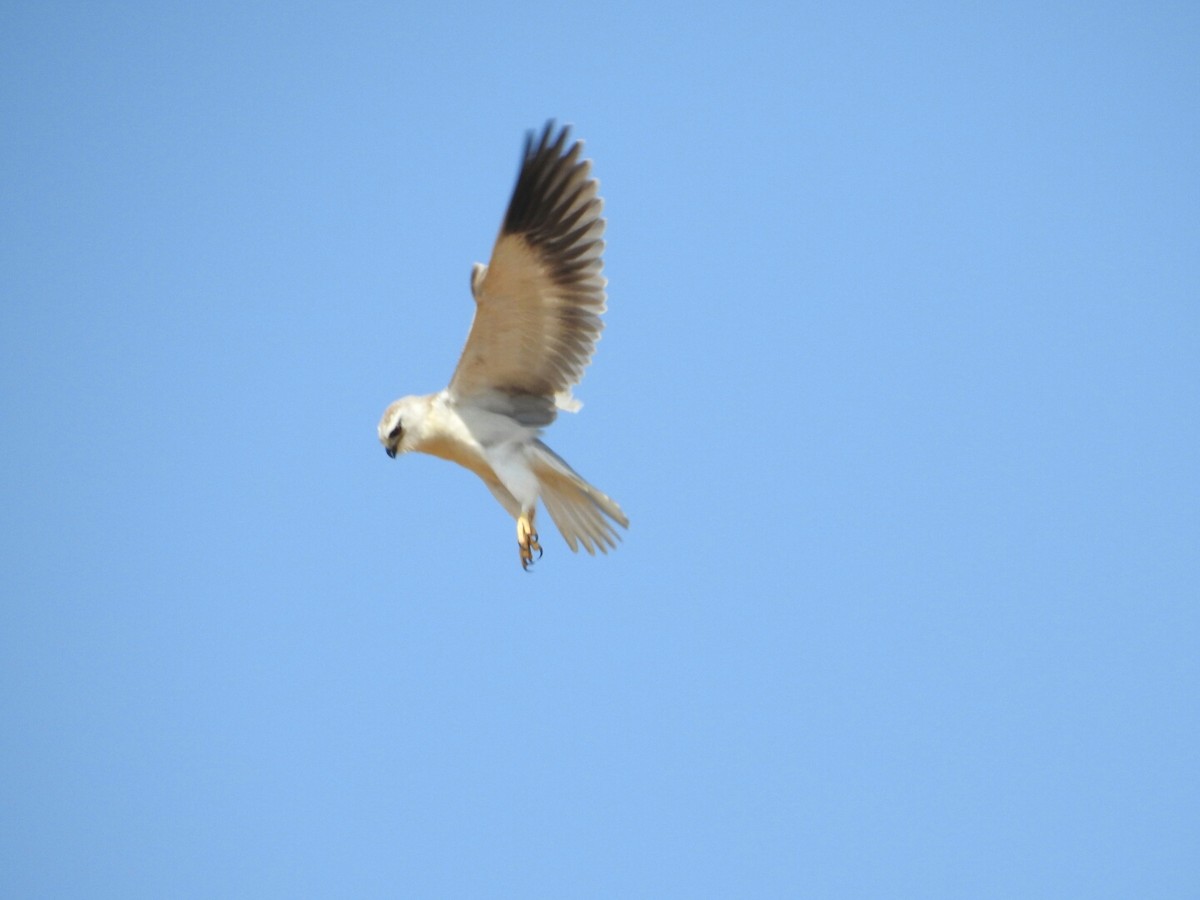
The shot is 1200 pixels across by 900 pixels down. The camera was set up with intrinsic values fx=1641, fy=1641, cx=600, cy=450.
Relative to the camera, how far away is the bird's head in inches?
418

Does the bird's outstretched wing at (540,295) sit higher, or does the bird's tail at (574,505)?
the bird's outstretched wing at (540,295)

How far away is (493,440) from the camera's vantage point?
34.6 ft

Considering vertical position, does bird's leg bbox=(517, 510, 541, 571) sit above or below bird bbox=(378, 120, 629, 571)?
below

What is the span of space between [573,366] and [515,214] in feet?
3.81

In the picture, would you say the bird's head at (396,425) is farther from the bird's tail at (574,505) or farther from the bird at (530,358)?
the bird's tail at (574,505)

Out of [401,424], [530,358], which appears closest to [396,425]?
[401,424]

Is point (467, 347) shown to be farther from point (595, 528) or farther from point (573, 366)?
point (595, 528)

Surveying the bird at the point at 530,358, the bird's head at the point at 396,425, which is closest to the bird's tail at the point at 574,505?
the bird at the point at 530,358

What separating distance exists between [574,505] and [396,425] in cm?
132

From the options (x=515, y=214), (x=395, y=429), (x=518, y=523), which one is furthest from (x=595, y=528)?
(x=515, y=214)

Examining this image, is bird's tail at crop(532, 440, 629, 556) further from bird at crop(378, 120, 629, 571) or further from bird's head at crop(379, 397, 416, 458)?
bird's head at crop(379, 397, 416, 458)

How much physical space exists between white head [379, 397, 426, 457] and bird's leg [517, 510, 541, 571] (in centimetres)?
90

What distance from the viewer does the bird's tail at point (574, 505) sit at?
34.6ft

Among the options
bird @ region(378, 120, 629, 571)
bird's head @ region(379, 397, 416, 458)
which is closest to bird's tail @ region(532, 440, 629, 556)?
bird @ region(378, 120, 629, 571)
